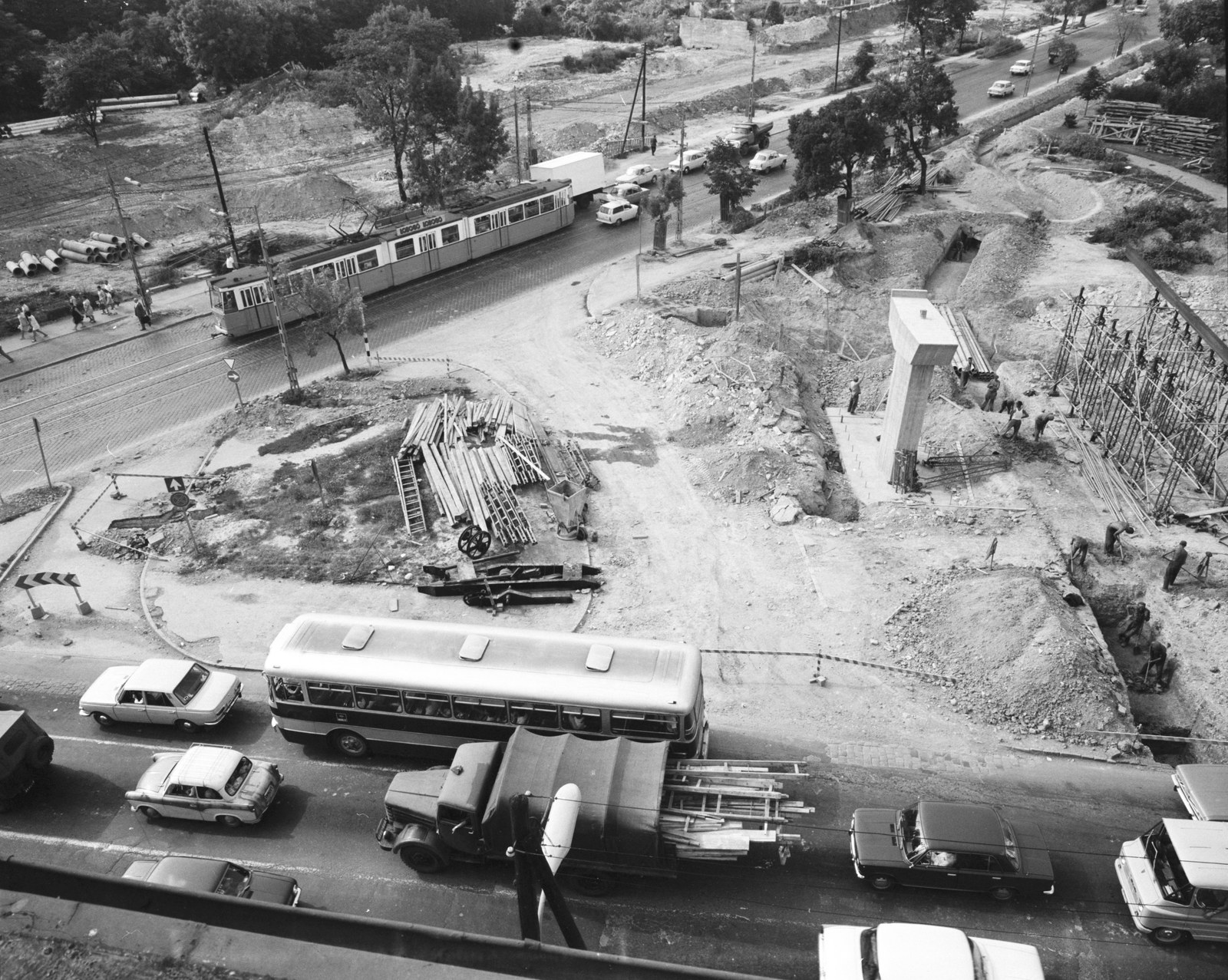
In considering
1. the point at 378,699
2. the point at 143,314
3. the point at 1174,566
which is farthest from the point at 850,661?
the point at 143,314

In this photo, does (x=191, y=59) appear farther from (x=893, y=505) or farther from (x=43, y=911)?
(x=43, y=911)

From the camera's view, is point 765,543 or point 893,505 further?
point 893,505

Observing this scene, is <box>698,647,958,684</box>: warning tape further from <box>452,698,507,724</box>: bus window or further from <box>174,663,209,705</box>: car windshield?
<box>174,663,209,705</box>: car windshield

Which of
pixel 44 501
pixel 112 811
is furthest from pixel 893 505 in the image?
pixel 44 501

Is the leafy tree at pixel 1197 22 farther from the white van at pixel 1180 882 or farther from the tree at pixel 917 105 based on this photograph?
the white van at pixel 1180 882

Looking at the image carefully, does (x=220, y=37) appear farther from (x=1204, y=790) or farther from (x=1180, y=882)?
(x=1180, y=882)

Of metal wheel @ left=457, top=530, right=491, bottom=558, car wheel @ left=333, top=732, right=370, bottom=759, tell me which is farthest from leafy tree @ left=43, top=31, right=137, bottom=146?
car wheel @ left=333, top=732, right=370, bottom=759
